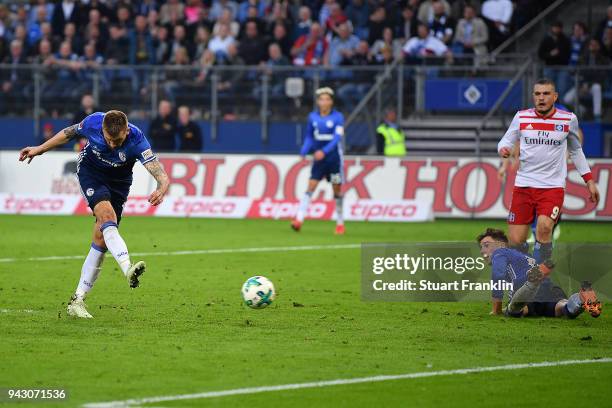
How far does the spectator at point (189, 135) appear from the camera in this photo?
26844 mm

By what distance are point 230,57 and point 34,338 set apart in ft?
65.3

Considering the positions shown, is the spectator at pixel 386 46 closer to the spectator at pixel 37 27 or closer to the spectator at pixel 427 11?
the spectator at pixel 427 11

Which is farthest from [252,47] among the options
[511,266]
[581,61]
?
[511,266]

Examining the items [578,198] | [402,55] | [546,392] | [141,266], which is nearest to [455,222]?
[578,198]

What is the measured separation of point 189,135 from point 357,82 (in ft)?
13.2

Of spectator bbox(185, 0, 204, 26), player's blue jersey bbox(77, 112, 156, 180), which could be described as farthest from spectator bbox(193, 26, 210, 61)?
player's blue jersey bbox(77, 112, 156, 180)

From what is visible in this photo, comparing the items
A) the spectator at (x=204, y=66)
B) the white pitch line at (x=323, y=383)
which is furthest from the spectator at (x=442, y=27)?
the white pitch line at (x=323, y=383)

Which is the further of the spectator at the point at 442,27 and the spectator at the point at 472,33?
the spectator at the point at 442,27

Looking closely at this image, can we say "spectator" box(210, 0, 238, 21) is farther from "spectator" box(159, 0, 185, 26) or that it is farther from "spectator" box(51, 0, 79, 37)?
"spectator" box(51, 0, 79, 37)

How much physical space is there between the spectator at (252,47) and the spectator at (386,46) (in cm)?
262

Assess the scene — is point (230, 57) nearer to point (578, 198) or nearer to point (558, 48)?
point (558, 48)

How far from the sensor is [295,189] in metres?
25.1

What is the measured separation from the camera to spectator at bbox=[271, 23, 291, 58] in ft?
95.9

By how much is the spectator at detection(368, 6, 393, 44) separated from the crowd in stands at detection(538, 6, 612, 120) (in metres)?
3.66
